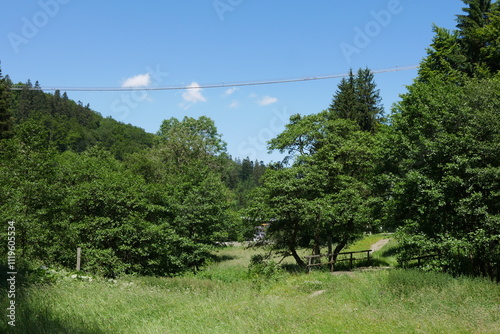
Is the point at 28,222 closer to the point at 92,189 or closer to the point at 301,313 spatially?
the point at 92,189

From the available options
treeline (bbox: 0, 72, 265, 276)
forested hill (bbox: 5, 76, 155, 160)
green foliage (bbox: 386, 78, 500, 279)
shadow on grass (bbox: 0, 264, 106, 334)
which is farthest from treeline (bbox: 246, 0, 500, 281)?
forested hill (bbox: 5, 76, 155, 160)

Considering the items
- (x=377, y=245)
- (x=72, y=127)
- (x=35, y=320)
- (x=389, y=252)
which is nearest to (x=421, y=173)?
(x=389, y=252)

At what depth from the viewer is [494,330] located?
7641 millimetres

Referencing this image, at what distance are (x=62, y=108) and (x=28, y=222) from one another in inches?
5223

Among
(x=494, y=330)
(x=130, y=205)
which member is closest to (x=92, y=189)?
(x=130, y=205)

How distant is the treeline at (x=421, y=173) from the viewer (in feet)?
47.1

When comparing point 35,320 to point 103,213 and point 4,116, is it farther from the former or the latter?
point 4,116

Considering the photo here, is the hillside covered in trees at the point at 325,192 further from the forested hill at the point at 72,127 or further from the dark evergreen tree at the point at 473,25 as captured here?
the forested hill at the point at 72,127

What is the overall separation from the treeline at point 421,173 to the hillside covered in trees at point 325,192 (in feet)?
0.20

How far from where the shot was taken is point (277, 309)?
9.84 metres

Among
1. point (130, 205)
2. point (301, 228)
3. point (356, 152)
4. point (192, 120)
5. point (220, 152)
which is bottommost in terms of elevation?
point (301, 228)

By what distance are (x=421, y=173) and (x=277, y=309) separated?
9.70 m

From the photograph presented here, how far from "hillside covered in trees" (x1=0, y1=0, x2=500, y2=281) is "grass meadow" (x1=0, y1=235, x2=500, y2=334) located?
10.9 feet

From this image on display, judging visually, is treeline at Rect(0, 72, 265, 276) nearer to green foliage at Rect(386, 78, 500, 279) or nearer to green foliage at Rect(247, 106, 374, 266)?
green foliage at Rect(247, 106, 374, 266)
